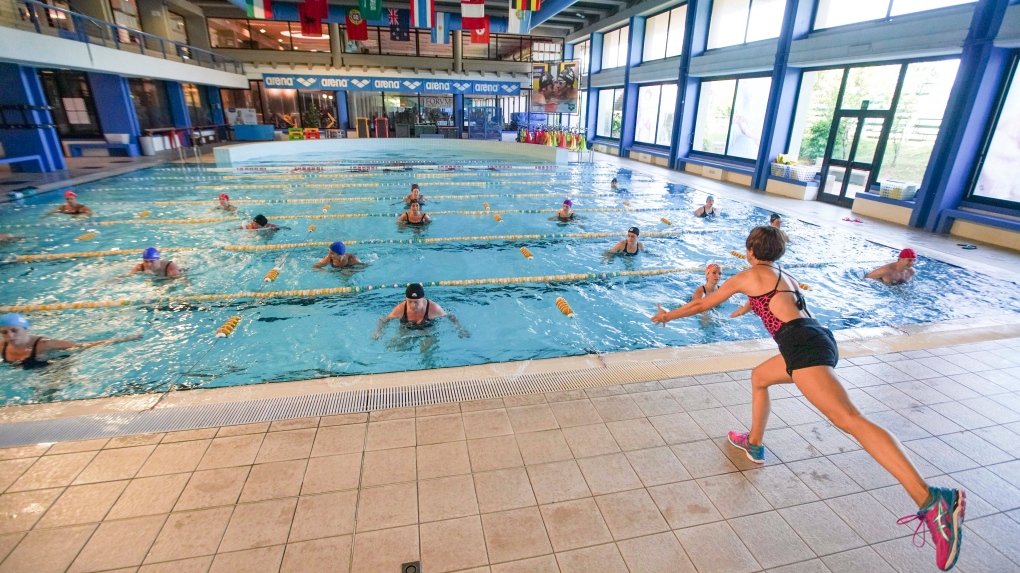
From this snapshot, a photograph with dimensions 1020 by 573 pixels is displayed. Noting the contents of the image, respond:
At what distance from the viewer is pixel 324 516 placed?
2359mm

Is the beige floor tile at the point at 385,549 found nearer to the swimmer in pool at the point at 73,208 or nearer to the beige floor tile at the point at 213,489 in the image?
the beige floor tile at the point at 213,489

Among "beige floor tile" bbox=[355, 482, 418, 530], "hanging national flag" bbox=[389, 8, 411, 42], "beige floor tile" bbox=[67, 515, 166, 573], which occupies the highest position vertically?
"hanging national flag" bbox=[389, 8, 411, 42]

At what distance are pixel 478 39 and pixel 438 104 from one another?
918 centimetres

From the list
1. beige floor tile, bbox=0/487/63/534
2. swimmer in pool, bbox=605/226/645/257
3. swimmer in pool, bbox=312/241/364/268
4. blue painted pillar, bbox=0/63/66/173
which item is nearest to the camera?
beige floor tile, bbox=0/487/63/534

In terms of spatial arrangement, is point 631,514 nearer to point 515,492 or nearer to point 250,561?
point 515,492

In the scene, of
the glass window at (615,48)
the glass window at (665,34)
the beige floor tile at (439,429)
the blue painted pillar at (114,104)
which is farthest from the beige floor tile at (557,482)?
the glass window at (615,48)

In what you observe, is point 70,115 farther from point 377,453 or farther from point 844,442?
point 844,442

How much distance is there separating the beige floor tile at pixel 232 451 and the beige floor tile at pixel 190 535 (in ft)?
1.12

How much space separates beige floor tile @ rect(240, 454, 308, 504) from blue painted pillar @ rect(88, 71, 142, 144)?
19405 millimetres

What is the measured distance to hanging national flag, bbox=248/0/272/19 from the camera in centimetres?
1627

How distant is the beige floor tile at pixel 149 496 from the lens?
7.82ft

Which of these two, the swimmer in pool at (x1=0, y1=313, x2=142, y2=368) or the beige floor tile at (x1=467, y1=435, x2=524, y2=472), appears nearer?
the beige floor tile at (x1=467, y1=435, x2=524, y2=472)

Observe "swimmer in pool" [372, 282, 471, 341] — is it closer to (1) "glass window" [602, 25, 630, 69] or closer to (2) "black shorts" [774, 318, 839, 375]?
(2) "black shorts" [774, 318, 839, 375]

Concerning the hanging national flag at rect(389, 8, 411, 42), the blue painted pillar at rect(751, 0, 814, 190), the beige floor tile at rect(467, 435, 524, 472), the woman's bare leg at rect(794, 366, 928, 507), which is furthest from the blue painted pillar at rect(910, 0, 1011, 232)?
the hanging national flag at rect(389, 8, 411, 42)
